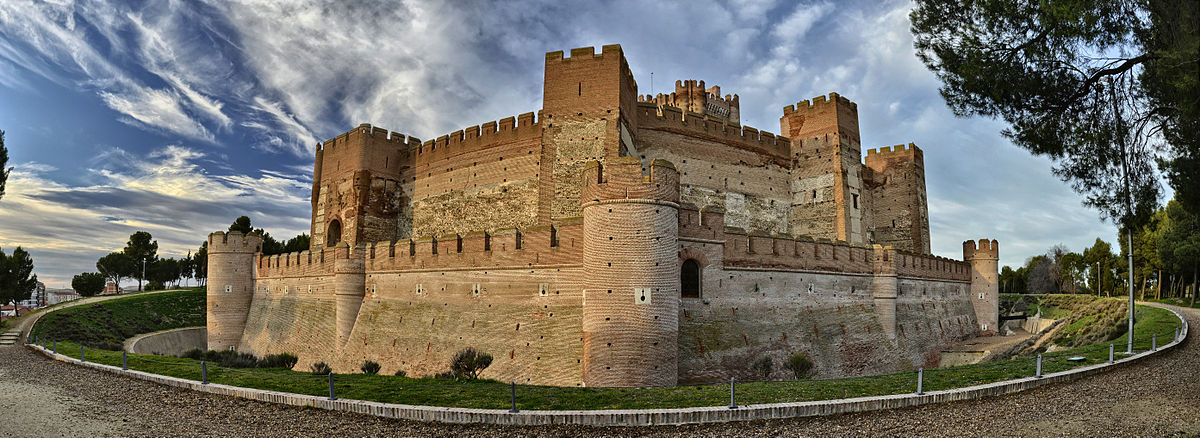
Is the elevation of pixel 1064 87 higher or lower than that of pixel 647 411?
higher

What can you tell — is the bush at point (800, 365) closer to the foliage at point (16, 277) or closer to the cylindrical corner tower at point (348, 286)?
the cylindrical corner tower at point (348, 286)

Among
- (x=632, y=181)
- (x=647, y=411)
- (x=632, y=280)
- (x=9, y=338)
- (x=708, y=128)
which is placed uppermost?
(x=708, y=128)

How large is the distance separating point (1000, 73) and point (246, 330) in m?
36.6

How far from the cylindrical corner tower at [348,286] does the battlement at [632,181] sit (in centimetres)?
1325

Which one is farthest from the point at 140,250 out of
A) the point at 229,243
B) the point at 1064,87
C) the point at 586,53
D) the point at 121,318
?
the point at 1064,87

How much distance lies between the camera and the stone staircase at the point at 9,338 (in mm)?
25147

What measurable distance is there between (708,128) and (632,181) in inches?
624

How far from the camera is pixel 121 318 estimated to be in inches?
1469

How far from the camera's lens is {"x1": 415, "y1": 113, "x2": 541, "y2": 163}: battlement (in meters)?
29.0

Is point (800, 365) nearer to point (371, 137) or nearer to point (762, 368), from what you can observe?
point (762, 368)

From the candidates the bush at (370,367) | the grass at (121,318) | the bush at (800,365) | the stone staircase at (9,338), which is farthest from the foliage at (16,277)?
the bush at (800,365)

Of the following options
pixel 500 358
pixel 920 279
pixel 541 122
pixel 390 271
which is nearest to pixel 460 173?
pixel 541 122

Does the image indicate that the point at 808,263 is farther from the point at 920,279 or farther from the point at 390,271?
the point at 390,271

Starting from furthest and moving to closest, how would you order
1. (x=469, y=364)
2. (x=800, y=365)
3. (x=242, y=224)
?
(x=242, y=224), (x=800, y=365), (x=469, y=364)
